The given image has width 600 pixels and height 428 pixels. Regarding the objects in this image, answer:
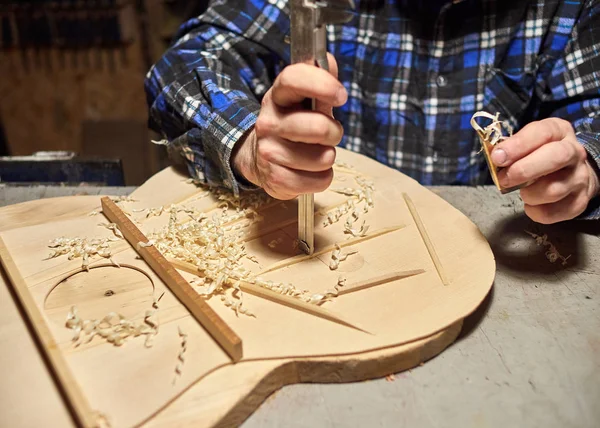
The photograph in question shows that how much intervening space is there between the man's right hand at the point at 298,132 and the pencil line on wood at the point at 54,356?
48cm

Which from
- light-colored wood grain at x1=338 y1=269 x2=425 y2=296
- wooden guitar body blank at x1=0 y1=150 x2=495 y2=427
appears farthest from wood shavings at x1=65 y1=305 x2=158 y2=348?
light-colored wood grain at x1=338 y1=269 x2=425 y2=296

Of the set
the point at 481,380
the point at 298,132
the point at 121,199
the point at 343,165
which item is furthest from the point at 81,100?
the point at 481,380

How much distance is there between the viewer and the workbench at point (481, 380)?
822mm

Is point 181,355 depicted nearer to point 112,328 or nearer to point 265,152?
point 112,328

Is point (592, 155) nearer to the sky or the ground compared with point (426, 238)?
nearer to the sky

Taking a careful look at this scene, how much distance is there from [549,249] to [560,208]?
145 mm

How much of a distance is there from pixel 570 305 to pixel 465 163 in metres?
0.73

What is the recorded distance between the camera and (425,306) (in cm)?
95

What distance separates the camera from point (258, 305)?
0.97 metres

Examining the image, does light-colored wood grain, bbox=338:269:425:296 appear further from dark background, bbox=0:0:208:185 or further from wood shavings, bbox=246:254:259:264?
dark background, bbox=0:0:208:185

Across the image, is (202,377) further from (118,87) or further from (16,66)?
(16,66)

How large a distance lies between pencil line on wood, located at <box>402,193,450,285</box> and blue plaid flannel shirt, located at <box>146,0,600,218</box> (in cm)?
46

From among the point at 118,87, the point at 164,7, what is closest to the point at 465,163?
the point at 164,7

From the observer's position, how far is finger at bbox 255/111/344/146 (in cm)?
92
